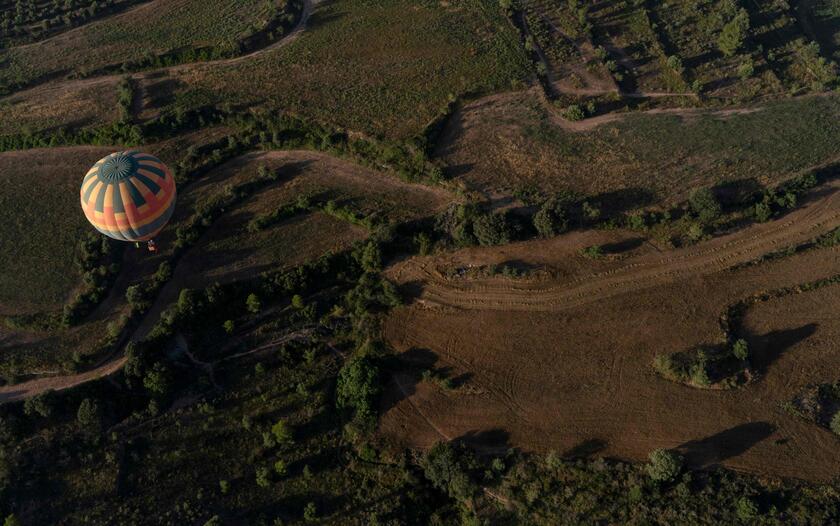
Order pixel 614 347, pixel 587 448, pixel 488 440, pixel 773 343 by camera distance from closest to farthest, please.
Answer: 1. pixel 587 448
2. pixel 488 440
3. pixel 773 343
4. pixel 614 347

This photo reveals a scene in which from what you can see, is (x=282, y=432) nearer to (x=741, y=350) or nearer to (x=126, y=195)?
(x=126, y=195)

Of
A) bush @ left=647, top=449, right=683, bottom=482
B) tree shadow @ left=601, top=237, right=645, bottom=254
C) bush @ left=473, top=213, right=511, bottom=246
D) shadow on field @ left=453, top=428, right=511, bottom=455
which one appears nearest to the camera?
bush @ left=647, top=449, right=683, bottom=482

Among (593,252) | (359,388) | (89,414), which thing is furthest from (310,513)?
(593,252)

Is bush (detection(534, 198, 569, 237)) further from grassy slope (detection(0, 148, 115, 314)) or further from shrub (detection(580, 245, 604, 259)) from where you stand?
grassy slope (detection(0, 148, 115, 314))

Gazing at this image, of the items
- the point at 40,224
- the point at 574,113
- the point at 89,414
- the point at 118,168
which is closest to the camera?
the point at 118,168

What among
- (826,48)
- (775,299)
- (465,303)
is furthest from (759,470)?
(826,48)

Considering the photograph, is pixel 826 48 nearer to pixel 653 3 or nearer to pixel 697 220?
pixel 653 3

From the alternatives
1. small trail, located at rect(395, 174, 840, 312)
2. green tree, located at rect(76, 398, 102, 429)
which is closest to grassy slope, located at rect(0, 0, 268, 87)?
small trail, located at rect(395, 174, 840, 312)
